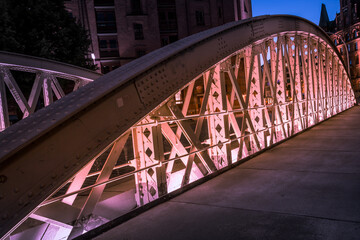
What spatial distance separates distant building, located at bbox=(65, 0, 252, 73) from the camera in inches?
1340

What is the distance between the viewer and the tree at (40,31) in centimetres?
1409

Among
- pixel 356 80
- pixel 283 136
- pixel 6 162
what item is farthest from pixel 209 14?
pixel 356 80

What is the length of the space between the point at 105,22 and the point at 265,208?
3550 cm

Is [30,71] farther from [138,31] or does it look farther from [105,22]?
[105,22]

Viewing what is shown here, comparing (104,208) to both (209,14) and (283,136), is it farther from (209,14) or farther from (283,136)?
(209,14)

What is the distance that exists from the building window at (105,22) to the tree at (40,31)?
17106 mm

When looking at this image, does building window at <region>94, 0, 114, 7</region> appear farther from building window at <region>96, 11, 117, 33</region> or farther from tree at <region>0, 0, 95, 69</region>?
tree at <region>0, 0, 95, 69</region>

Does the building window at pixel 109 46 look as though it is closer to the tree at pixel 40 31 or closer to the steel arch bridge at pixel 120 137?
the tree at pixel 40 31

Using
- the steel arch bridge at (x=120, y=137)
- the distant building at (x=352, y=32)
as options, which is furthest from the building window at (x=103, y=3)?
the distant building at (x=352, y=32)

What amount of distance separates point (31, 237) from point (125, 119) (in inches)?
77.7

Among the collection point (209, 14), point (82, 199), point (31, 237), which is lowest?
point (82, 199)

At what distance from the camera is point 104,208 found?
4555 millimetres

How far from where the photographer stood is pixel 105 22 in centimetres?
3488

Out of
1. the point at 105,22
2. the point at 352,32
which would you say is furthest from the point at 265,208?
the point at 352,32
